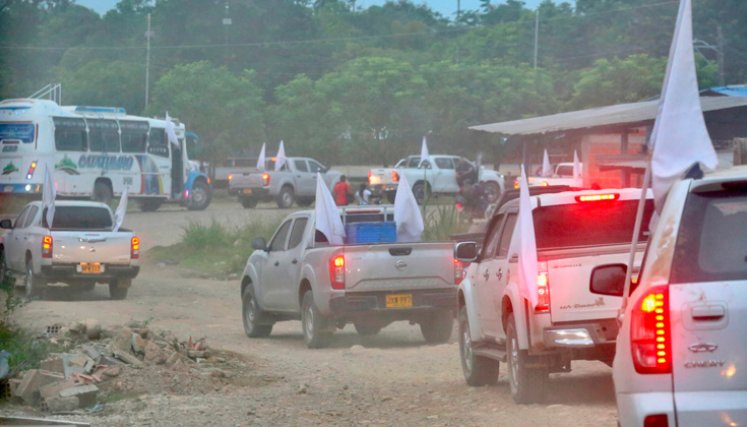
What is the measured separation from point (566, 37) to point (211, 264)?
4597cm

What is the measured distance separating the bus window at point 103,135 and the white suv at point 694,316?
3774cm

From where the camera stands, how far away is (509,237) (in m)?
10.8

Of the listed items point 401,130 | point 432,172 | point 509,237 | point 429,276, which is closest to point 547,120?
point 429,276

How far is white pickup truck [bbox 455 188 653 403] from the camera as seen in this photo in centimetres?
949

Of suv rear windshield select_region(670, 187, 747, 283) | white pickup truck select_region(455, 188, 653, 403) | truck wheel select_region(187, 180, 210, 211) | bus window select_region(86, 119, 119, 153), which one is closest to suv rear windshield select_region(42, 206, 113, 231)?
white pickup truck select_region(455, 188, 653, 403)

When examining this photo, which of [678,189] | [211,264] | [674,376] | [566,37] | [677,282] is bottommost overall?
[211,264]

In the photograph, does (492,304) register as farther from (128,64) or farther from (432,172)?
(128,64)

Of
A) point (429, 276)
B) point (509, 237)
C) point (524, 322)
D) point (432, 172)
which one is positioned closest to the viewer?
point (524, 322)

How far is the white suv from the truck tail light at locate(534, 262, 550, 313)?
12.6ft

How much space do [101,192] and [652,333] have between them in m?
38.0

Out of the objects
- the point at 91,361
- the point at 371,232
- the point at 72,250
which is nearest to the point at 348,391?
the point at 91,361

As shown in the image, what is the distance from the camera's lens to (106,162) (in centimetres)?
→ 4216

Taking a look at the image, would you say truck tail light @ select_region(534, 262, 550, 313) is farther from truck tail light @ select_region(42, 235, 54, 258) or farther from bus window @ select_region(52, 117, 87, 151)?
bus window @ select_region(52, 117, 87, 151)

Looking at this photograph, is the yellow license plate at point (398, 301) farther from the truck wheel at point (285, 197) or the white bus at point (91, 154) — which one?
the truck wheel at point (285, 197)
